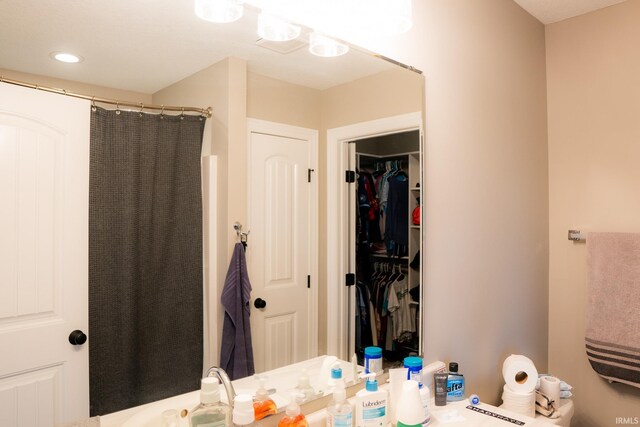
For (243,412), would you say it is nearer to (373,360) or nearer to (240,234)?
(240,234)

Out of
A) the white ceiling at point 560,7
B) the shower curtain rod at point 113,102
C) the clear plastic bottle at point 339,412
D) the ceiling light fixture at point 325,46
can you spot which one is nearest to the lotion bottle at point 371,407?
the clear plastic bottle at point 339,412

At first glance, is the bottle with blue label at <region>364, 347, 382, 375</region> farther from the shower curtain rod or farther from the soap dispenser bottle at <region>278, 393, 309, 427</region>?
the shower curtain rod

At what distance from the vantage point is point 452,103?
1.56m

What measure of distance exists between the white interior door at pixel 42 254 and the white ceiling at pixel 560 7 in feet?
6.56

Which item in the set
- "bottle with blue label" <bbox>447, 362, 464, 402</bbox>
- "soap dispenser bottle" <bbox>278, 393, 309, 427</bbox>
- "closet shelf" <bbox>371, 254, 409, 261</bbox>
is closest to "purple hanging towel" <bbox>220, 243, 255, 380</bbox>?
"soap dispenser bottle" <bbox>278, 393, 309, 427</bbox>

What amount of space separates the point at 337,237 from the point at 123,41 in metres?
0.71

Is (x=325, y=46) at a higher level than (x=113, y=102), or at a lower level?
higher

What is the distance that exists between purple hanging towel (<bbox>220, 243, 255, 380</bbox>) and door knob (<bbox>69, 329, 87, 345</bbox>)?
280mm

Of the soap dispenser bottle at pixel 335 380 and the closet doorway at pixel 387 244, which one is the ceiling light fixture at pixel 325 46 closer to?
the closet doorway at pixel 387 244

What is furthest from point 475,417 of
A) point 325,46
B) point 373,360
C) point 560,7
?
point 560,7

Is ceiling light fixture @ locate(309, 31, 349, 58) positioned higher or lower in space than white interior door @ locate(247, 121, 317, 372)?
higher

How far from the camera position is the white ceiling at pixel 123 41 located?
72 centimetres

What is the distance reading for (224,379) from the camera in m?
0.93

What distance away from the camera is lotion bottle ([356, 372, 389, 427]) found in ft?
3.49
